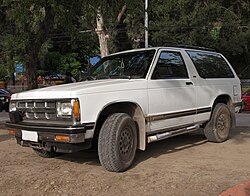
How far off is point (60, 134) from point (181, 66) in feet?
8.97

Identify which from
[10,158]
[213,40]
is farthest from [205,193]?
[213,40]

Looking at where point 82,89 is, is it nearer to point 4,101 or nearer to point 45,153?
point 45,153

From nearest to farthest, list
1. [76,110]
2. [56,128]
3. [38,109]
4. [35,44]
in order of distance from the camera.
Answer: [76,110] → [56,128] → [38,109] → [35,44]

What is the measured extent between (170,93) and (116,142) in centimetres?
147

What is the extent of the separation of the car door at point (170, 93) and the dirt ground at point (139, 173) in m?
0.67

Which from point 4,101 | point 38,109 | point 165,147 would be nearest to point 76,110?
point 38,109

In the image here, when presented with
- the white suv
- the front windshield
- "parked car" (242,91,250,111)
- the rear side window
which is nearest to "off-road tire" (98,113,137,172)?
the white suv

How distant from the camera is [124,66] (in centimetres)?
559

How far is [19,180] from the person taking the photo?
4375 millimetres

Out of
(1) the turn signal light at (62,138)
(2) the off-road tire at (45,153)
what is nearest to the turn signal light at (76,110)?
(1) the turn signal light at (62,138)

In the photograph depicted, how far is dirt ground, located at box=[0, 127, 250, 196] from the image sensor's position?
4.00 m

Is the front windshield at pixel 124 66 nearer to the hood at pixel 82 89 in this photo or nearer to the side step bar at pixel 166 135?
the hood at pixel 82 89

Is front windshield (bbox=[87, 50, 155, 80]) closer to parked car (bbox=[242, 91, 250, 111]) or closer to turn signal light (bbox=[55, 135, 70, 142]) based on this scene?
turn signal light (bbox=[55, 135, 70, 142])

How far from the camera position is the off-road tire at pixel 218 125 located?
652 cm
